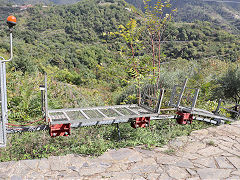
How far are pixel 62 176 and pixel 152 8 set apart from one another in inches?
174

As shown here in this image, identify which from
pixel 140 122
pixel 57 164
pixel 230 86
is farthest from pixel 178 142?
pixel 230 86

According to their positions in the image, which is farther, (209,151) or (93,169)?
(209,151)

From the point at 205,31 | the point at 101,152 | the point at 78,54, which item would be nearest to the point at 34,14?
the point at 78,54

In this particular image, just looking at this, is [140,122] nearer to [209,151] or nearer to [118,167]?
[118,167]

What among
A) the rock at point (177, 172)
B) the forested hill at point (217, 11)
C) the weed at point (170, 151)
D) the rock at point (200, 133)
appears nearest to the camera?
the rock at point (177, 172)

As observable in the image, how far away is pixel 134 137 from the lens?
4.92 metres

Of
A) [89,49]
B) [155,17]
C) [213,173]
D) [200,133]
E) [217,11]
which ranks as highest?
[217,11]

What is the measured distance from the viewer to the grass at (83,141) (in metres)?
4.03

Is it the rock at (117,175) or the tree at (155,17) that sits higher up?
the tree at (155,17)

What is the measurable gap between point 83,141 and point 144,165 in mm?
1522

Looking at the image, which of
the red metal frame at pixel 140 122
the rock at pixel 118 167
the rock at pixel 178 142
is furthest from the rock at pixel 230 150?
the rock at pixel 118 167

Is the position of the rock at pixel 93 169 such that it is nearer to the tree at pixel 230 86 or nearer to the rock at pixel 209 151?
the rock at pixel 209 151

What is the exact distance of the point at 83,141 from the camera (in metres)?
4.50

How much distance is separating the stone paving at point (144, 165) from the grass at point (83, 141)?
203mm
